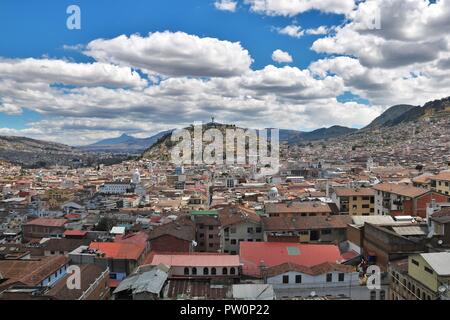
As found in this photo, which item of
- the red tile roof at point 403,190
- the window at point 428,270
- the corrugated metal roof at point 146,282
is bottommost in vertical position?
the corrugated metal roof at point 146,282

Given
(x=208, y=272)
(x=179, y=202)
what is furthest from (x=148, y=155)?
(x=208, y=272)

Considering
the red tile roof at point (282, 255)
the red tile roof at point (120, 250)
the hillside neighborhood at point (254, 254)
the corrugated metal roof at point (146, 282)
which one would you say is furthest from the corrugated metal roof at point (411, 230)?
the red tile roof at point (120, 250)

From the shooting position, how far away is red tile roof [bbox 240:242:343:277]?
16859mm

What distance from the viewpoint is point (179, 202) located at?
42656mm

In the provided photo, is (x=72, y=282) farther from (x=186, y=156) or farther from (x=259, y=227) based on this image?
(x=186, y=156)

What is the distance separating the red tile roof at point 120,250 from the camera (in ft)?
59.8

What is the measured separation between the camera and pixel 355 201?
103ft

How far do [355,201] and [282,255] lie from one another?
50.9 feet

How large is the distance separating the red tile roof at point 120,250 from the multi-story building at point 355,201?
16.3 m

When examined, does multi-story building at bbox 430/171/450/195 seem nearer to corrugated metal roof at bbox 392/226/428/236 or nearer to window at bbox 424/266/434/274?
corrugated metal roof at bbox 392/226/428/236

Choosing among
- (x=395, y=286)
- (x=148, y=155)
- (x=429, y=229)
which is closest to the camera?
(x=395, y=286)

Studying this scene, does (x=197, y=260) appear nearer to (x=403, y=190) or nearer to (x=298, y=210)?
(x=298, y=210)

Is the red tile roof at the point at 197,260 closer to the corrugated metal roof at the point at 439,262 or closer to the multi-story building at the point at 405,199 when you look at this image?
the corrugated metal roof at the point at 439,262
